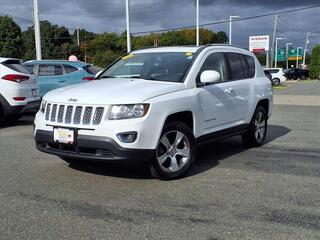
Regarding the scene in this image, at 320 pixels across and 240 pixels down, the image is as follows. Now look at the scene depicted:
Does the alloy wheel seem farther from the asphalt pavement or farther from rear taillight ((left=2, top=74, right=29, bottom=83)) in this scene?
rear taillight ((left=2, top=74, right=29, bottom=83))

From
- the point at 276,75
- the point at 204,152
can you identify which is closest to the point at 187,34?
the point at 276,75

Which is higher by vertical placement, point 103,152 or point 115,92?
point 115,92

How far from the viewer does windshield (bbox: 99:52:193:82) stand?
21.7ft

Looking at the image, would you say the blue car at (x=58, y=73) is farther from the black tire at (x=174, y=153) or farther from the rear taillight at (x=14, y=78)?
the black tire at (x=174, y=153)

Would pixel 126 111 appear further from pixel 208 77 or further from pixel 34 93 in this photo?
pixel 34 93

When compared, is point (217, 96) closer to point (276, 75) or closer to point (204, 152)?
point (204, 152)

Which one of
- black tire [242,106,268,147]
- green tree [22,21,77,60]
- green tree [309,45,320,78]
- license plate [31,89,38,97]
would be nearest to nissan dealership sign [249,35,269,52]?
green tree [309,45,320,78]

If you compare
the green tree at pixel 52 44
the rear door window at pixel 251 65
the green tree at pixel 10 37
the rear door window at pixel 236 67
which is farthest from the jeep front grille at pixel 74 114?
the green tree at pixel 52 44

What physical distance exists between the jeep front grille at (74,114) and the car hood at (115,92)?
0.08 m

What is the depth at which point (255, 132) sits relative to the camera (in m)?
8.38

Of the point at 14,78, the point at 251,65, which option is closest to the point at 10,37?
the point at 14,78

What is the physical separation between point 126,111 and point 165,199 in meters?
1.13

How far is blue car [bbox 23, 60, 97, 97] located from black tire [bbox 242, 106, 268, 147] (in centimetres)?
680

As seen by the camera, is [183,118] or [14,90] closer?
[183,118]
